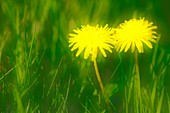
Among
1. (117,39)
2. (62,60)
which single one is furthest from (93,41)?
(62,60)

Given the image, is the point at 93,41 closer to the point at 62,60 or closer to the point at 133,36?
the point at 133,36

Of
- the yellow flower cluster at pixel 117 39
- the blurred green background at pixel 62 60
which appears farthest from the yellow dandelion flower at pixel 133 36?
the blurred green background at pixel 62 60

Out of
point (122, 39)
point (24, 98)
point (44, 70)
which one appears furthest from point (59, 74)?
point (122, 39)

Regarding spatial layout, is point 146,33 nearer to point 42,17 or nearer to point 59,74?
point 59,74

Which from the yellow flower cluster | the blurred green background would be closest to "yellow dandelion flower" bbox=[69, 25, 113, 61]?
the yellow flower cluster

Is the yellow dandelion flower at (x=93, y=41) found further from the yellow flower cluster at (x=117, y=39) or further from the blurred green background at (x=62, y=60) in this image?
the blurred green background at (x=62, y=60)

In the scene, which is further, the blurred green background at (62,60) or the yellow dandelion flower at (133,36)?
the blurred green background at (62,60)

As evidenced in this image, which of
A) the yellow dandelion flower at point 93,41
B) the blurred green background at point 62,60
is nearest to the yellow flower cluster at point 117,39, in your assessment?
the yellow dandelion flower at point 93,41

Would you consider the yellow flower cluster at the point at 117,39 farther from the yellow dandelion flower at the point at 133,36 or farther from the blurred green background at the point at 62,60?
the blurred green background at the point at 62,60

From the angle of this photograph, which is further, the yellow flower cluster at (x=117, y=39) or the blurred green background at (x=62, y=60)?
the blurred green background at (x=62, y=60)

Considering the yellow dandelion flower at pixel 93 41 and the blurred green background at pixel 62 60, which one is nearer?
the yellow dandelion flower at pixel 93 41
